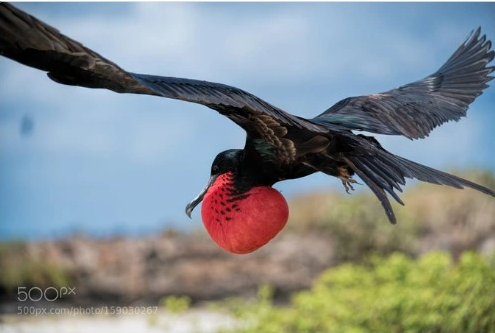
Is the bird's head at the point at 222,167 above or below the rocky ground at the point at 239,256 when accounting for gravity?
above

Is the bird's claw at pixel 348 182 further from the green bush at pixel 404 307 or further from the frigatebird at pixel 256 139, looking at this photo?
the green bush at pixel 404 307

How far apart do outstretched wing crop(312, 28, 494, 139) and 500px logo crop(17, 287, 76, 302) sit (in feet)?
15.2

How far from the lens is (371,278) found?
16.4 ft

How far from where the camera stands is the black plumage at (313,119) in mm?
1922

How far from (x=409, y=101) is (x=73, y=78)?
5.30ft

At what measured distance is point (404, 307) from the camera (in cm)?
427

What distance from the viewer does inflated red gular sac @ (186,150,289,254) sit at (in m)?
2.39

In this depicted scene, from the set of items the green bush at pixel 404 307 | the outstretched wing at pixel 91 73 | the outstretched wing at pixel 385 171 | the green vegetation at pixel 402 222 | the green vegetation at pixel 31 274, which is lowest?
the green vegetation at pixel 31 274

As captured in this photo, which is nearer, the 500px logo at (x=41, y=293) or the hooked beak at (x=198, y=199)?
the hooked beak at (x=198, y=199)

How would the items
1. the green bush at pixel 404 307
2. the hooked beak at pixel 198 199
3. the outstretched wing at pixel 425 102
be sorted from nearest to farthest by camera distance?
the hooked beak at pixel 198 199, the outstretched wing at pixel 425 102, the green bush at pixel 404 307

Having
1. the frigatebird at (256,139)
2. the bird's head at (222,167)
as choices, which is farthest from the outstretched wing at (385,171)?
the bird's head at (222,167)

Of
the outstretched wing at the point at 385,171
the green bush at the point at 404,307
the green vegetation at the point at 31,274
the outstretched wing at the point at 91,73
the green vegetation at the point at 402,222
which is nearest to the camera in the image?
the outstretched wing at the point at 91,73

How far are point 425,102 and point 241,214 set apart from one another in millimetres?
1193

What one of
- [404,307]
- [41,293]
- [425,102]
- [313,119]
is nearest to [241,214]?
[313,119]
